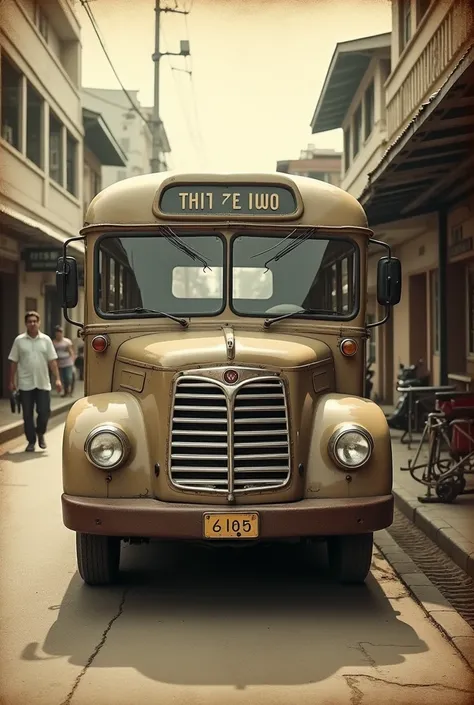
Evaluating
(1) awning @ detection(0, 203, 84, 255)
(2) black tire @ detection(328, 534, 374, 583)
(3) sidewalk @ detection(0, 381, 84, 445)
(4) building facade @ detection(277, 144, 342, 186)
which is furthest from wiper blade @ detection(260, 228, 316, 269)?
(4) building facade @ detection(277, 144, 342, 186)

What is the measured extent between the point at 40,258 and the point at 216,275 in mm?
15308

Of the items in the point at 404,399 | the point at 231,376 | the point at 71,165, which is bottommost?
the point at 404,399

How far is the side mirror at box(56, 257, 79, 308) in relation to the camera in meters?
6.97

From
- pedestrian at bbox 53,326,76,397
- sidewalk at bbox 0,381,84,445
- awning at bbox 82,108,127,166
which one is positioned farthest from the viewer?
awning at bbox 82,108,127,166

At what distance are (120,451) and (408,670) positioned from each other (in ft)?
6.77

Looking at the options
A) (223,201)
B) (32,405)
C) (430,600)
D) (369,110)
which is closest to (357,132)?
(369,110)

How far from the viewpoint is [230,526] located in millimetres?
5484

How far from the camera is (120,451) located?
567 centimetres

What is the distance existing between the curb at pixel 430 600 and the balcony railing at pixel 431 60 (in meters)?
5.92

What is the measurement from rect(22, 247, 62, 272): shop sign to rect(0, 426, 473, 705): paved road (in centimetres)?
1429

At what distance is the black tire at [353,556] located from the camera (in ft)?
19.7

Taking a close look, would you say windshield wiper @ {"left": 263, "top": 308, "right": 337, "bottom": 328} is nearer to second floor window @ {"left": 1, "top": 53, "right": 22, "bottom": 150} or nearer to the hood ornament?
the hood ornament

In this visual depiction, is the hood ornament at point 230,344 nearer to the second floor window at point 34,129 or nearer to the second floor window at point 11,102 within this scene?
the second floor window at point 11,102

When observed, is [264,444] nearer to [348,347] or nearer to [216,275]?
[348,347]
